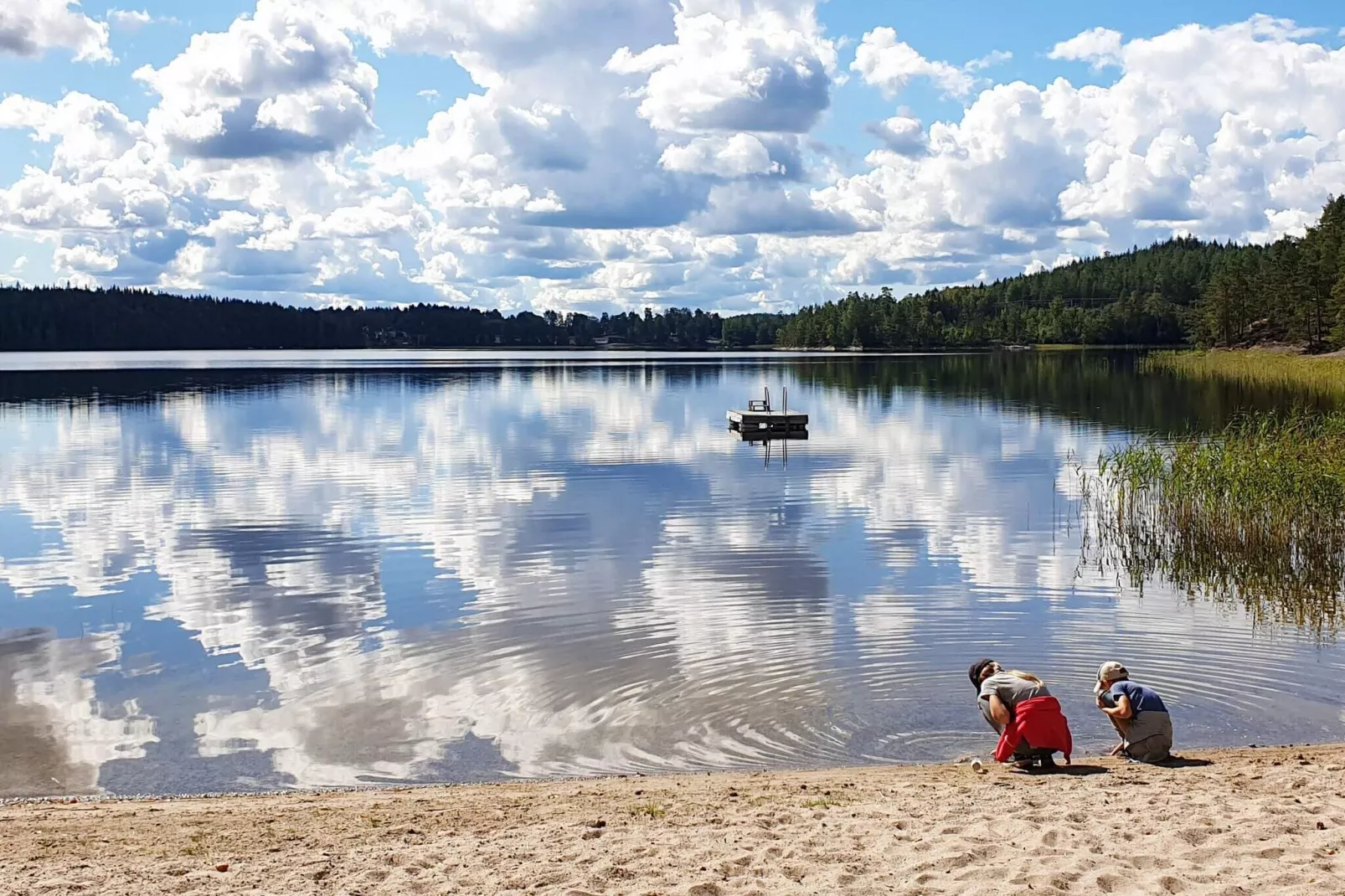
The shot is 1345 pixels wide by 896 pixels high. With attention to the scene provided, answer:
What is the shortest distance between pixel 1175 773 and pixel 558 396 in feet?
245

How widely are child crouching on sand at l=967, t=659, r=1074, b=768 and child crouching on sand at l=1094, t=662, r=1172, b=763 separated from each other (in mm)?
584

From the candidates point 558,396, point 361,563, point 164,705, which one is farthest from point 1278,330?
point 164,705

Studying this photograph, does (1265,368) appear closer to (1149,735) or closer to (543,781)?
(1149,735)

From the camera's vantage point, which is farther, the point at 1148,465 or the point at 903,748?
the point at 1148,465

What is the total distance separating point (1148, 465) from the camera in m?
27.0

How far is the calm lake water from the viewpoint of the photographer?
13.4 m

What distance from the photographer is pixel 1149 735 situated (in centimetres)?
1186

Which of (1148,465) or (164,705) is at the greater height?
(1148,465)

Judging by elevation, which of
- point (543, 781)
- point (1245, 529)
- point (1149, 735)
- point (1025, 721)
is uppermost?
point (1245, 529)

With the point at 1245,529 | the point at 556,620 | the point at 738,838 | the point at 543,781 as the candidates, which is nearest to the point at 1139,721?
the point at 738,838

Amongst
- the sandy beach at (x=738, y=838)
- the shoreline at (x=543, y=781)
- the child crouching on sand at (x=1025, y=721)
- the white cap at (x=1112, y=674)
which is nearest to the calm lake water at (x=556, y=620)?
the shoreline at (x=543, y=781)

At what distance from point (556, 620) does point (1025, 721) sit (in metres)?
9.06

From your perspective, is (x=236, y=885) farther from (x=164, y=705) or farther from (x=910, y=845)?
(x=164, y=705)

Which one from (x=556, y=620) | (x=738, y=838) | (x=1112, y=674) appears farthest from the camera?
(x=556, y=620)
